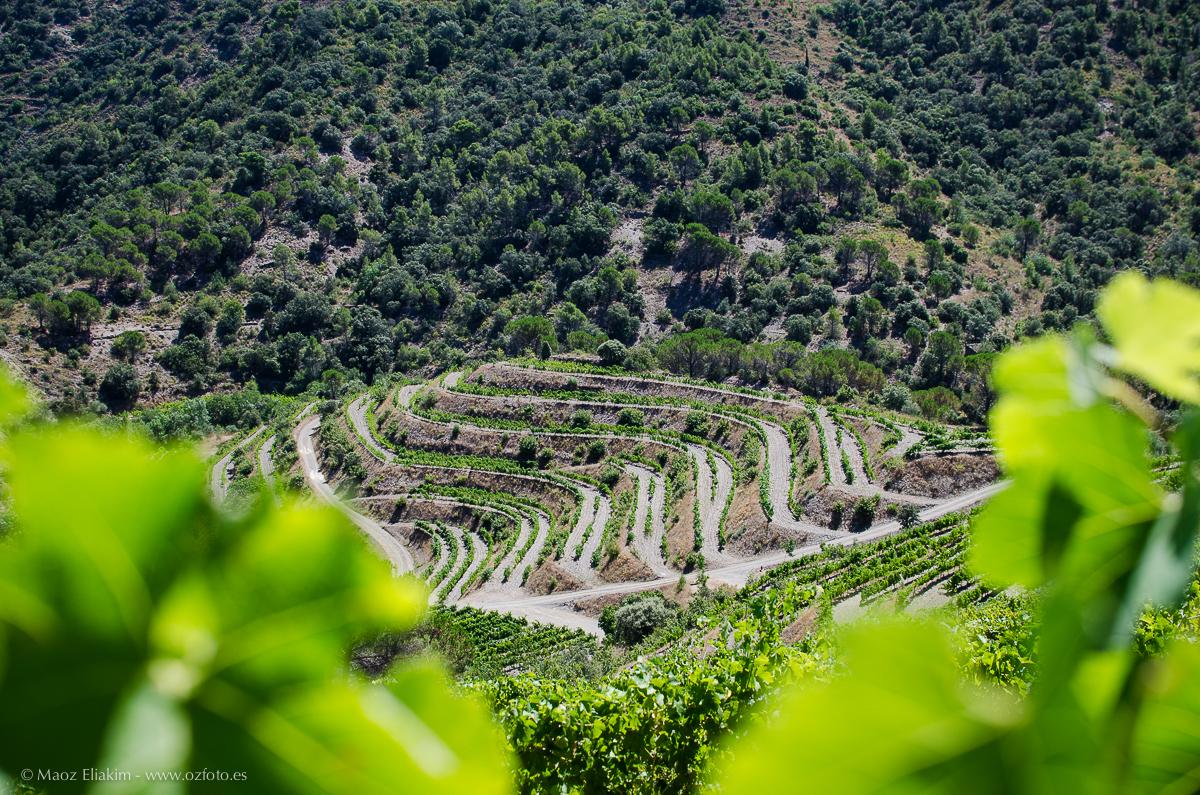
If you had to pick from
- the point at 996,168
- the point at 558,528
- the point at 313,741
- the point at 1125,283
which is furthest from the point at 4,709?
the point at 996,168

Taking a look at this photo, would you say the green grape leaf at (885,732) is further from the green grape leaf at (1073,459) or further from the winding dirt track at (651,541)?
the winding dirt track at (651,541)

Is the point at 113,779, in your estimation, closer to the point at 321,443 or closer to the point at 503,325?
the point at 321,443

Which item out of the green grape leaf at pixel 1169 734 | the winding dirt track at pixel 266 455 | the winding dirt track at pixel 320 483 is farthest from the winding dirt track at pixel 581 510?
the green grape leaf at pixel 1169 734

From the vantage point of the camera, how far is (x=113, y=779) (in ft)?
1.61

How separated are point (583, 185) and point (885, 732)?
89.4 m

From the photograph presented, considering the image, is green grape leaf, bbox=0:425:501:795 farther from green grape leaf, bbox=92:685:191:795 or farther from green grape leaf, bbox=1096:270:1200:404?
green grape leaf, bbox=1096:270:1200:404

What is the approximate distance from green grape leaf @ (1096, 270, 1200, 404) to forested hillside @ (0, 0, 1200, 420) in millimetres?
53073

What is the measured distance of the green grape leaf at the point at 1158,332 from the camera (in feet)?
1.73

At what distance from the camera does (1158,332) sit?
539mm

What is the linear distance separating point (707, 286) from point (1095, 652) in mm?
72591

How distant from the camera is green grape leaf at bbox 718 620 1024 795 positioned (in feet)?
1.49

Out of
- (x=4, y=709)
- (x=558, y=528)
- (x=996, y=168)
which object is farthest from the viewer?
(x=996, y=168)

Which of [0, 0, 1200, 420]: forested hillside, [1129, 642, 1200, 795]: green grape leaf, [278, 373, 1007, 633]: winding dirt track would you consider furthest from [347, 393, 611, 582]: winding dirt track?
[1129, 642, 1200, 795]: green grape leaf

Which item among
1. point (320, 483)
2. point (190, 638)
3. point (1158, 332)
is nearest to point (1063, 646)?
point (1158, 332)
